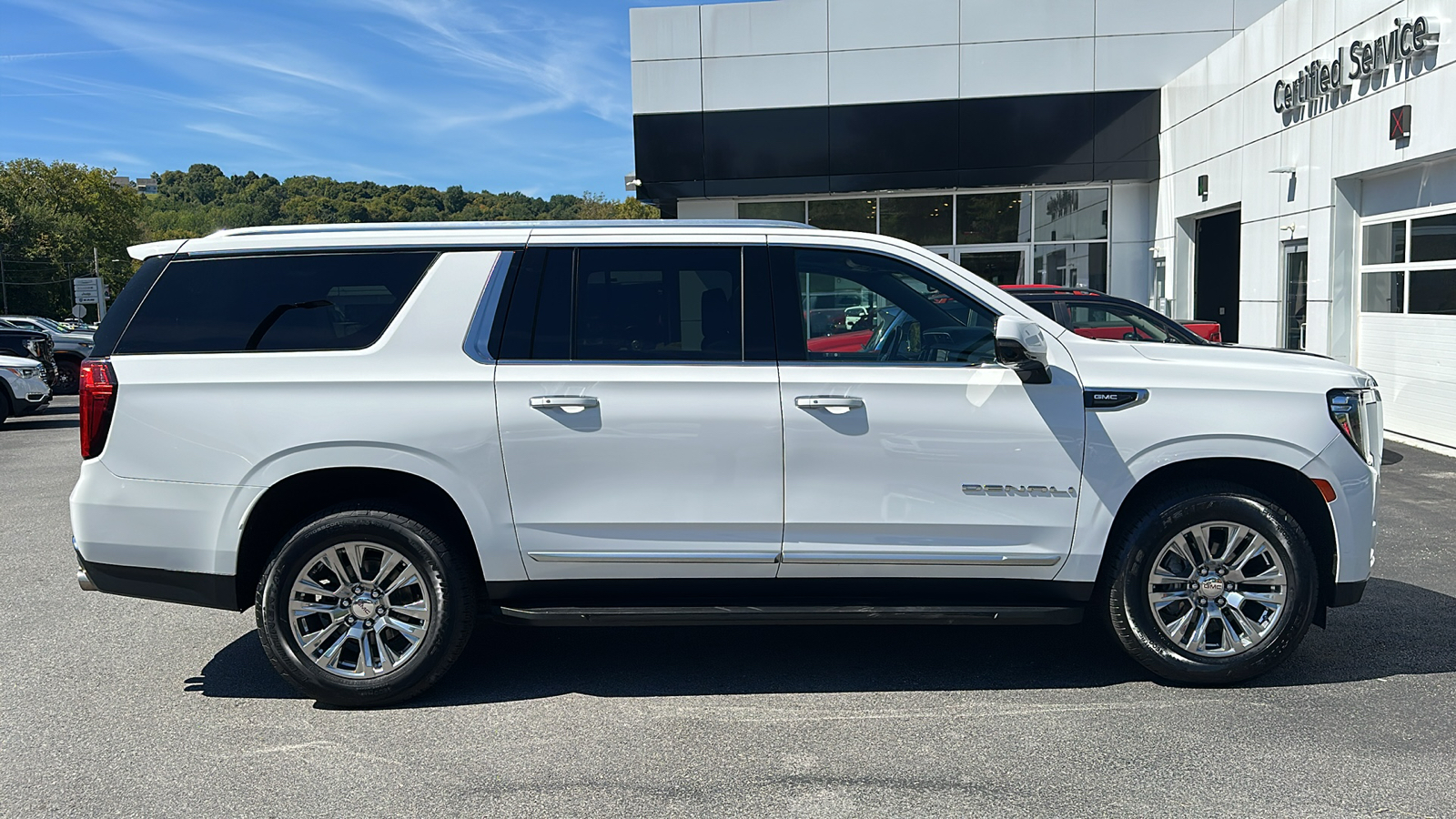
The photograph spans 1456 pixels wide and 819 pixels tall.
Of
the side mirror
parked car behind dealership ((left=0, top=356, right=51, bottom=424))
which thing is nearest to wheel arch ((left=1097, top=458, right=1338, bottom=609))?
the side mirror

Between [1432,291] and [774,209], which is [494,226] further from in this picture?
[774,209]

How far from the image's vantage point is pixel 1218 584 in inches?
176

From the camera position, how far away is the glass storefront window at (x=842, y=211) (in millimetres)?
22938

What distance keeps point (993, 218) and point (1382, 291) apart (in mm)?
10820

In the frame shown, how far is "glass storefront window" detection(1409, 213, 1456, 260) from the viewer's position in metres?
10.8

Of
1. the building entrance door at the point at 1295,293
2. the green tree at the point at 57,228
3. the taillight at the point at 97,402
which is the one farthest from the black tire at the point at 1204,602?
the green tree at the point at 57,228

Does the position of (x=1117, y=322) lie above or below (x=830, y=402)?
above

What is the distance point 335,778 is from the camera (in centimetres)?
384

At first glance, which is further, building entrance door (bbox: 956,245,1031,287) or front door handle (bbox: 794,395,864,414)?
building entrance door (bbox: 956,245,1031,287)

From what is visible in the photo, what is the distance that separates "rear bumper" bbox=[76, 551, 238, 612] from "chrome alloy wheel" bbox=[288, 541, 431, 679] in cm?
29

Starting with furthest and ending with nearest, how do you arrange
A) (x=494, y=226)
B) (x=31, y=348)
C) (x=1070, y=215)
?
(x=1070, y=215), (x=31, y=348), (x=494, y=226)

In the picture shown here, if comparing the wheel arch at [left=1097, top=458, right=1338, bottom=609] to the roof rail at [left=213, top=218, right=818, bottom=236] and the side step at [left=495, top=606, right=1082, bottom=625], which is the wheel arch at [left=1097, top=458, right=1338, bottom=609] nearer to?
the side step at [left=495, top=606, right=1082, bottom=625]

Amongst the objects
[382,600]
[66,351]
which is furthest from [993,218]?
[382,600]

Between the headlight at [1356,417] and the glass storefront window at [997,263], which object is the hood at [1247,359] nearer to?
the headlight at [1356,417]
